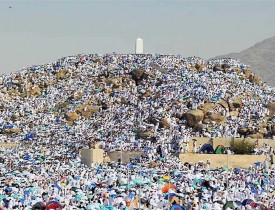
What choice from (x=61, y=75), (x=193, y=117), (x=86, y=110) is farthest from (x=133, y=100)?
(x=61, y=75)

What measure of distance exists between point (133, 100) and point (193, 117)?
10429 millimetres

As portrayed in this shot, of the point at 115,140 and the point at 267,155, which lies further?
the point at 115,140

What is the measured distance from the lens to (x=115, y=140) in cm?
6122

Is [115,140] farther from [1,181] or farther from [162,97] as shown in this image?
[1,181]

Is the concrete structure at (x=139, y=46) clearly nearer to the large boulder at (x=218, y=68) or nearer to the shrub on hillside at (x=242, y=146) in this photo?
the large boulder at (x=218, y=68)

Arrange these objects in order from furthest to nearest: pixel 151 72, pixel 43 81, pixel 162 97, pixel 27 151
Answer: pixel 43 81, pixel 151 72, pixel 162 97, pixel 27 151

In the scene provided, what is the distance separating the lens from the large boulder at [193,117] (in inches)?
2515

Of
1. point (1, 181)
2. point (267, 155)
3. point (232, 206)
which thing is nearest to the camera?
point (232, 206)

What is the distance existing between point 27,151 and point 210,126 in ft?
52.0

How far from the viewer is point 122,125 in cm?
6575

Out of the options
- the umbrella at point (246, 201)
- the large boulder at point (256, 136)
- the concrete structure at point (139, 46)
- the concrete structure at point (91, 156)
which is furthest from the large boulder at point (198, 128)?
the umbrella at point (246, 201)

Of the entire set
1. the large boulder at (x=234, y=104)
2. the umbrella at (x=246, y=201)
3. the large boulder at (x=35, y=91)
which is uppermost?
the large boulder at (x=35, y=91)

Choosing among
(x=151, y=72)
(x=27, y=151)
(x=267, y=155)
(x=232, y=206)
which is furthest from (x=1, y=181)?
(x=151, y=72)

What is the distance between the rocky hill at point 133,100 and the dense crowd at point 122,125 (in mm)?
121
